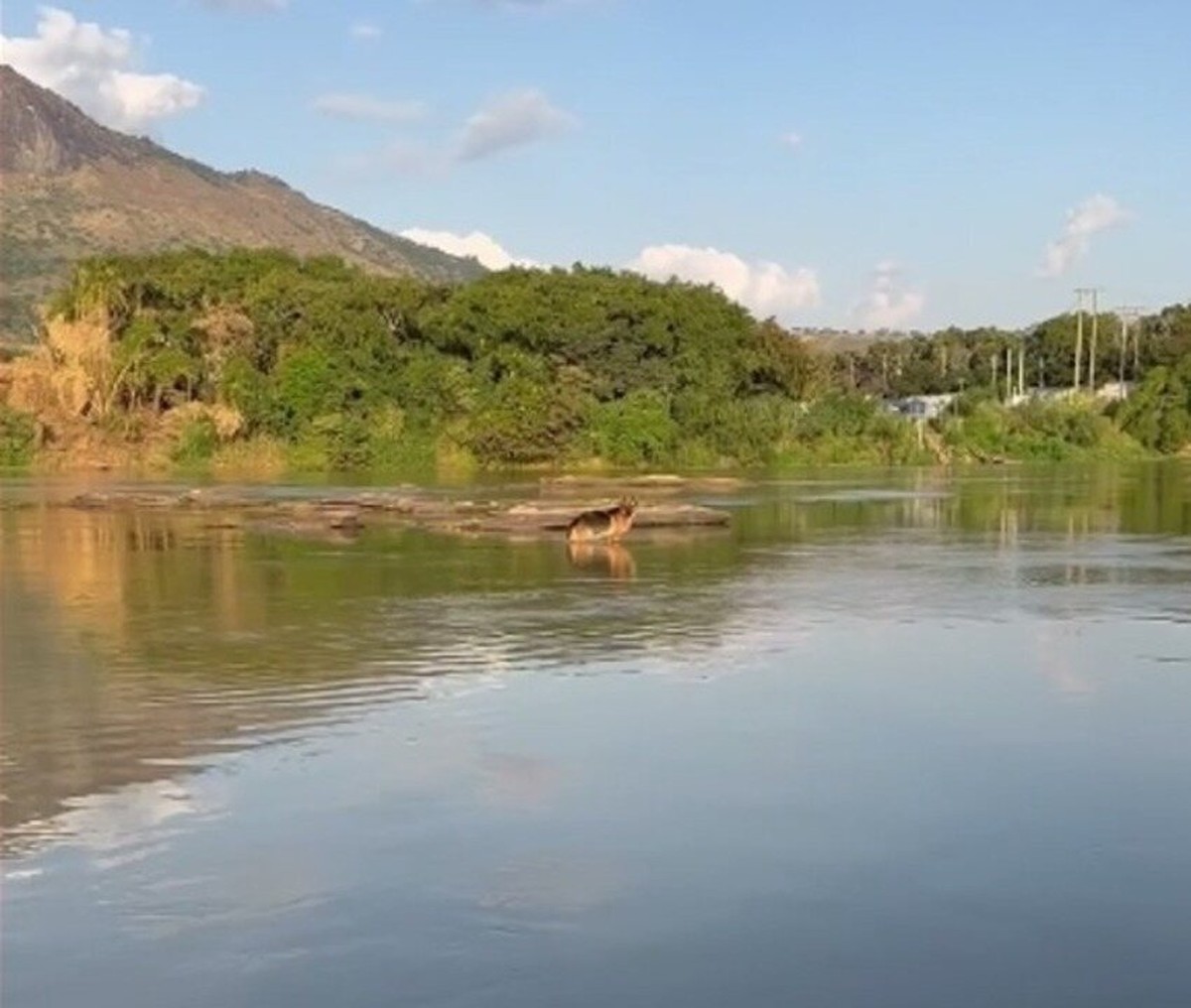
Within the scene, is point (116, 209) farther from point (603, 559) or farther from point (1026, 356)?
point (603, 559)

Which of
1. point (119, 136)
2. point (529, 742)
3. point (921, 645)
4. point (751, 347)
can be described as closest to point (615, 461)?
point (751, 347)

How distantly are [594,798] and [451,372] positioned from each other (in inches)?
1857

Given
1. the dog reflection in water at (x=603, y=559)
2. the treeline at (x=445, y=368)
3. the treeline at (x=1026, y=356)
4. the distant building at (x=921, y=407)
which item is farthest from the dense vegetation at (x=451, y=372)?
the dog reflection in water at (x=603, y=559)

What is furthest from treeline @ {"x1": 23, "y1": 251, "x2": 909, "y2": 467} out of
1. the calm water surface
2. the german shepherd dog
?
the calm water surface

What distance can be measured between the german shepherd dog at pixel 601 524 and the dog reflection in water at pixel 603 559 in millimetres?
354

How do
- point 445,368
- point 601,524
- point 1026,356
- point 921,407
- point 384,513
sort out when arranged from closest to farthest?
point 601,524, point 384,513, point 445,368, point 921,407, point 1026,356

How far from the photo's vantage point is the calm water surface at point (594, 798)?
16.4 feet

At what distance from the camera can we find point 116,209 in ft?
442

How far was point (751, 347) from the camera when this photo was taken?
57.4 meters

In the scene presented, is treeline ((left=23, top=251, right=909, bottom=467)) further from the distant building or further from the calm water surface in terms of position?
the calm water surface

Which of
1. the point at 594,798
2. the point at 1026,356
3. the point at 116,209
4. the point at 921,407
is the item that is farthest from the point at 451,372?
the point at 116,209

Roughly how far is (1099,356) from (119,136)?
380 ft

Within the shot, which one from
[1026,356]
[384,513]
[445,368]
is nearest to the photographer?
[384,513]

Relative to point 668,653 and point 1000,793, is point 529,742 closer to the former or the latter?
point 1000,793
